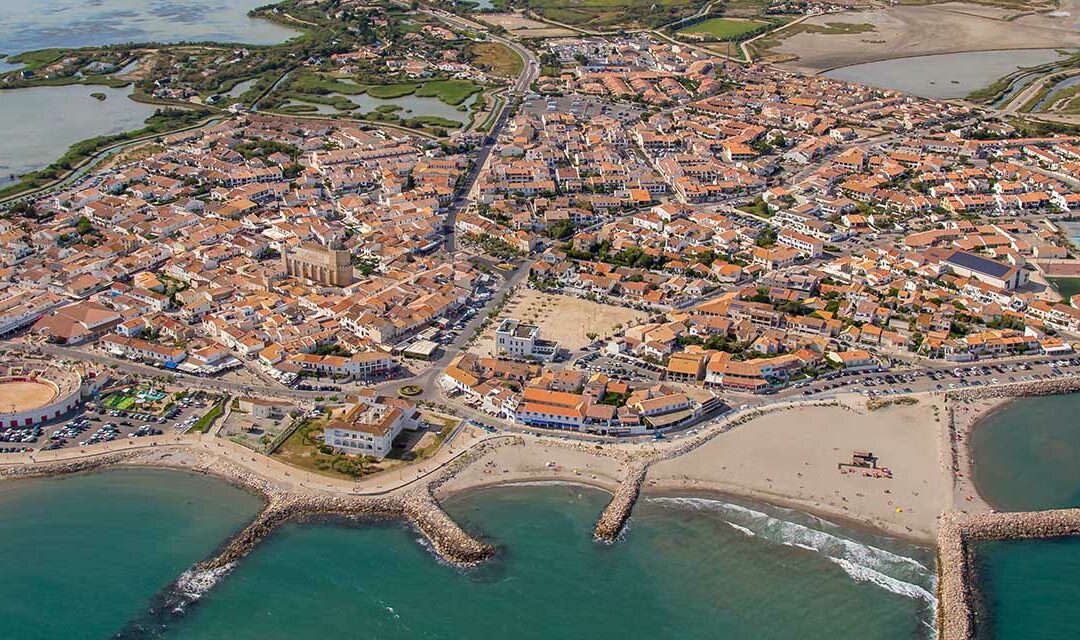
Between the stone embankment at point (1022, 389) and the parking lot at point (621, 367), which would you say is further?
the parking lot at point (621, 367)

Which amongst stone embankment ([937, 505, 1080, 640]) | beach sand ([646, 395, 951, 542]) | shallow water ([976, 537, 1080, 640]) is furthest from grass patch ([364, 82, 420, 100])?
shallow water ([976, 537, 1080, 640])

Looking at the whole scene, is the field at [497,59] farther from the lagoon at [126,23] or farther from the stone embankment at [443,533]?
the stone embankment at [443,533]

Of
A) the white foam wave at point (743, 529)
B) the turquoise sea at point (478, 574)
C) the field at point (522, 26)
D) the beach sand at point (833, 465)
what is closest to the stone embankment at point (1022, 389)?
the beach sand at point (833, 465)

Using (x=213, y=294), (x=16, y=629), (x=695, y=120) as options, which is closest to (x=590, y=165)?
(x=695, y=120)

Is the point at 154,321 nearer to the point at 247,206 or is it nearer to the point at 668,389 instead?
the point at 247,206

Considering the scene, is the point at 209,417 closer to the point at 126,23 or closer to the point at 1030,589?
the point at 1030,589

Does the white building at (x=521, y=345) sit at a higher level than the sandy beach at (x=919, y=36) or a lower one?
lower

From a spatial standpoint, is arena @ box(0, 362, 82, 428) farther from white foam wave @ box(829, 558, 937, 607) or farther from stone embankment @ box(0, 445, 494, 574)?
white foam wave @ box(829, 558, 937, 607)
